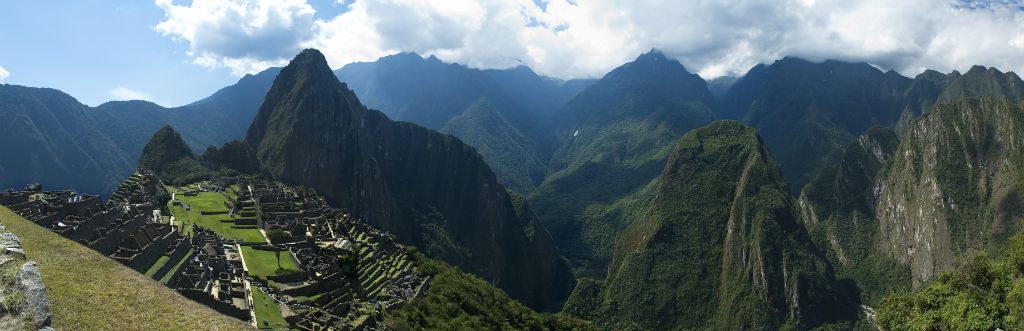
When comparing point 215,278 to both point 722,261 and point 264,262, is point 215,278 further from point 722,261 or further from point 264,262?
point 722,261

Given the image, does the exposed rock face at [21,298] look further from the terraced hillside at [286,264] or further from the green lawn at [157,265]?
the green lawn at [157,265]

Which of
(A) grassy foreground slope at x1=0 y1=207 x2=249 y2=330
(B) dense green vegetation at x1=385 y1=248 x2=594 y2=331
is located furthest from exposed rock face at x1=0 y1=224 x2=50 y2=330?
(B) dense green vegetation at x1=385 y1=248 x2=594 y2=331

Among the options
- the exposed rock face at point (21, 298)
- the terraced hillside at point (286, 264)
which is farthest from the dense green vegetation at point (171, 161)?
the exposed rock face at point (21, 298)

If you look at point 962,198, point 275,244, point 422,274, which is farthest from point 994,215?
point 275,244

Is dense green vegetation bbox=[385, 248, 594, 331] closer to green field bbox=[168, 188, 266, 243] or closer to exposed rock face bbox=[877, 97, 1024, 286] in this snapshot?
green field bbox=[168, 188, 266, 243]

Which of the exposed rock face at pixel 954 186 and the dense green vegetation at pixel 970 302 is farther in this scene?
the exposed rock face at pixel 954 186
